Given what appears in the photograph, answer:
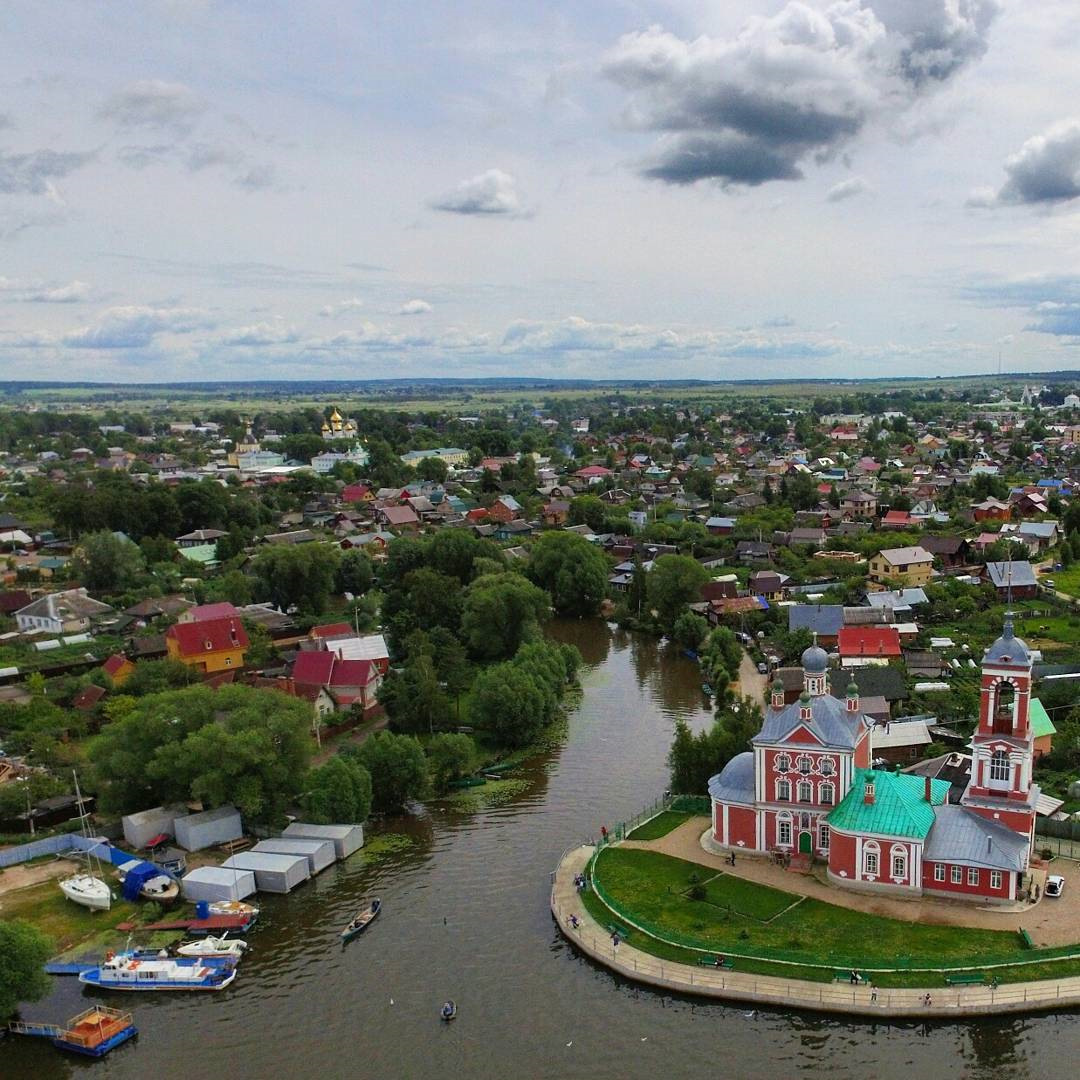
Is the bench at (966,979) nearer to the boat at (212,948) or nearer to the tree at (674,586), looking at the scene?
the boat at (212,948)

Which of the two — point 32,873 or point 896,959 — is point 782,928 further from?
point 32,873

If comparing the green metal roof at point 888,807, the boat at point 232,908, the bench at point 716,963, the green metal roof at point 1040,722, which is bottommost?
the boat at point 232,908

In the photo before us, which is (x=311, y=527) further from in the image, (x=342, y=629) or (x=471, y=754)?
(x=471, y=754)

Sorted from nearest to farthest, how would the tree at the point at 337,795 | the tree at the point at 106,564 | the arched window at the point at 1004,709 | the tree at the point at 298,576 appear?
the arched window at the point at 1004,709, the tree at the point at 337,795, the tree at the point at 298,576, the tree at the point at 106,564

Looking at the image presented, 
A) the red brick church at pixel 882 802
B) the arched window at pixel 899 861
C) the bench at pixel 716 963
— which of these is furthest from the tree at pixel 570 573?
the bench at pixel 716 963

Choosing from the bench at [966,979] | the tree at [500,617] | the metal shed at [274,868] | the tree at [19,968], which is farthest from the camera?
the tree at [500,617]

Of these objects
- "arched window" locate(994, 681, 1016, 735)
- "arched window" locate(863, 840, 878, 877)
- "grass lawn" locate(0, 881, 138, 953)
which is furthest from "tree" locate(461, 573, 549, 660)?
"arched window" locate(994, 681, 1016, 735)
